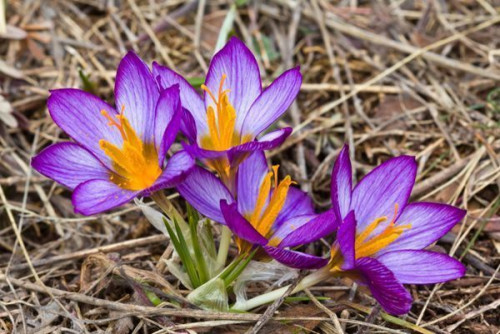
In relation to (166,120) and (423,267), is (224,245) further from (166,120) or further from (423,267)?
(423,267)

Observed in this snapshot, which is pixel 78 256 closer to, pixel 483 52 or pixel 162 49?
pixel 162 49

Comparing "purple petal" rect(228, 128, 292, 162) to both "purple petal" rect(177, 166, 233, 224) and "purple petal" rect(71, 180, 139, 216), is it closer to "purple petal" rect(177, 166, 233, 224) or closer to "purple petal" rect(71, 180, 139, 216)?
"purple petal" rect(177, 166, 233, 224)

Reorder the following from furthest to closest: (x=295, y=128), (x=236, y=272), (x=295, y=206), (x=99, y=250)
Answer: (x=295, y=128) → (x=99, y=250) → (x=295, y=206) → (x=236, y=272)

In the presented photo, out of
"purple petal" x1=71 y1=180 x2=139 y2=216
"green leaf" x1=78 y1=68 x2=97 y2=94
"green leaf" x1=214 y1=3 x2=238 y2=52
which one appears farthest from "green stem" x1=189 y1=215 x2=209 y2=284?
"green leaf" x1=214 y1=3 x2=238 y2=52

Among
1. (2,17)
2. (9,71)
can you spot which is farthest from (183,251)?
(2,17)

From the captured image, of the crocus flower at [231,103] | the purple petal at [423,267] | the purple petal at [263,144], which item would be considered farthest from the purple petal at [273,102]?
the purple petal at [423,267]
